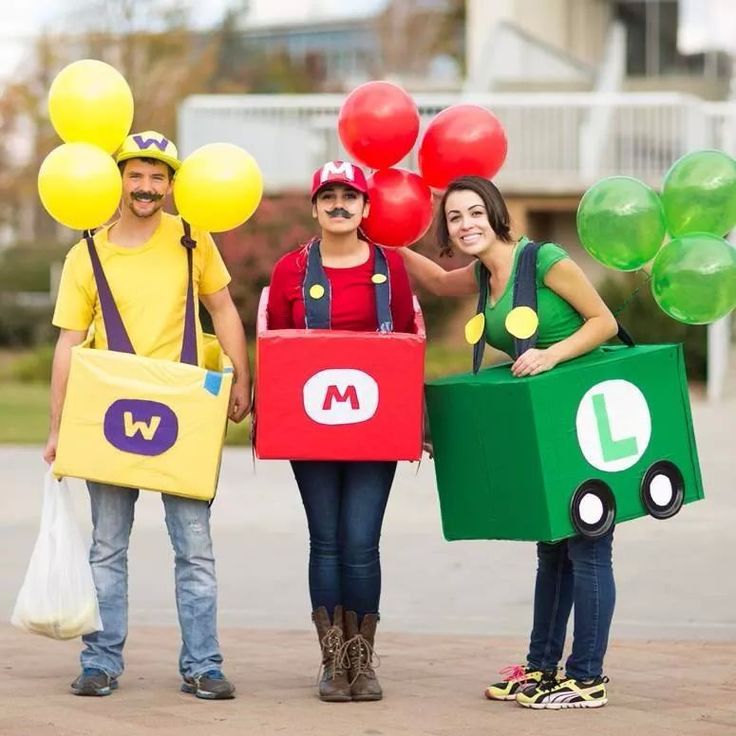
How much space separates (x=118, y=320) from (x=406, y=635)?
82.5 inches

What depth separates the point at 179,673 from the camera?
20.1ft

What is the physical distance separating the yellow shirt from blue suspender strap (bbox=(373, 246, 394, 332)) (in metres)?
0.62

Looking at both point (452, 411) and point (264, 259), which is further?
point (264, 259)

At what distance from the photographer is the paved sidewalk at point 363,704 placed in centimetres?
524

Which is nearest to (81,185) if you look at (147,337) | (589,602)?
(147,337)

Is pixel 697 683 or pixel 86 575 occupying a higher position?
pixel 86 575

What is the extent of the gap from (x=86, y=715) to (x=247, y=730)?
1.87 ft

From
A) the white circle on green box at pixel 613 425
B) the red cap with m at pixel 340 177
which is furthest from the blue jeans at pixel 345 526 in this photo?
the red cap with m at pixel 340 177

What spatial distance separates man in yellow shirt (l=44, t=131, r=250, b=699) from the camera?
5.70 m

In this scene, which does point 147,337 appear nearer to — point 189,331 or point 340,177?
point 189,331

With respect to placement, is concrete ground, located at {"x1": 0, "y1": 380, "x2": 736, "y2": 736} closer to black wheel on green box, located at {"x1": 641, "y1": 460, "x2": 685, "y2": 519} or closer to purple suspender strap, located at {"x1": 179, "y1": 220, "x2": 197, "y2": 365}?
black wheel on green box, located at {"x1": 641, "y1": 460, "x2": 685, "y2": 519}

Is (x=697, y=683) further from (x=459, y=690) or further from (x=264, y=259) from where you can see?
(x=264, y=259)

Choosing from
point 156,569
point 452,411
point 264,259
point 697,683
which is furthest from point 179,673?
point 264,259

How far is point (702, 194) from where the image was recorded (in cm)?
568
